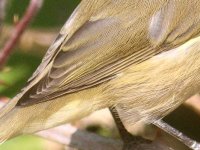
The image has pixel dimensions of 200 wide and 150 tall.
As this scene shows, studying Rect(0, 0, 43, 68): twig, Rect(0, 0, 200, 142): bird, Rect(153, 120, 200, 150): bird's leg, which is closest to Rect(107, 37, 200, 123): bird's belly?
Rect(0, 0, 200, 142): bird

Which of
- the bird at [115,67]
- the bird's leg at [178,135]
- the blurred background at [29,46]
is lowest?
the bird's leg at [178,135]

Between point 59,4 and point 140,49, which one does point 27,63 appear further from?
point 140,49

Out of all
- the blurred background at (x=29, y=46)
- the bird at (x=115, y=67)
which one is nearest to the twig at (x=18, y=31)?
the bird at (x=115, y=67)

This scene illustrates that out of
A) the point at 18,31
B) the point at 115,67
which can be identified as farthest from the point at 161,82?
the point at 18,31

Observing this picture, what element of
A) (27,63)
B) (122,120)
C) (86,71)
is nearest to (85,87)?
(86,71)

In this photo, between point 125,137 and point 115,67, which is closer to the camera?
point 115,67

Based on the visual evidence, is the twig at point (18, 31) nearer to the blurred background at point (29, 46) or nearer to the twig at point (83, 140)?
the blurred background at point (29, 46)

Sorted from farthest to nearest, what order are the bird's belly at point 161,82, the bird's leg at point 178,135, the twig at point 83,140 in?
the bird's leg at point 178,135 < the twig at point 83,140 < the bird's belly at point 161,82

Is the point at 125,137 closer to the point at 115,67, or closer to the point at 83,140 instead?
the point at 83,140
